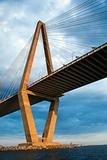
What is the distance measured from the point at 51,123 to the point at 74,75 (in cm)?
1320

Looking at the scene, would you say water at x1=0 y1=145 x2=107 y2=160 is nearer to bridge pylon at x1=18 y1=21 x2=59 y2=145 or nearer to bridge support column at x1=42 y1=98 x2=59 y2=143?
bridge pylon at x1=18 y1=21 x2=59 y2=145

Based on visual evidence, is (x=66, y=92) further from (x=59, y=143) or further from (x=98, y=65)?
(x=98, y=65)

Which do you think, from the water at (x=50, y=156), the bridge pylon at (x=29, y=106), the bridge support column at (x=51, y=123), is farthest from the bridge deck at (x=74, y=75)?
the water at (x=50, y=156)

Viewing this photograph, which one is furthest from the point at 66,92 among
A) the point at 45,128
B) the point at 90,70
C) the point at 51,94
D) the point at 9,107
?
the point at 9,107

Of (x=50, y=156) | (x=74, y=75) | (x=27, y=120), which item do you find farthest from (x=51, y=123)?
(x=50, y=156)

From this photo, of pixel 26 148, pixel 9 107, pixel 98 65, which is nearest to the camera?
pixel 98 65

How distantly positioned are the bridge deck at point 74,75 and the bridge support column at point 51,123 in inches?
91.6

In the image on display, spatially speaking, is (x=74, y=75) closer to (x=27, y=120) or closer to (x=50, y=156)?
(x=27, y=120)

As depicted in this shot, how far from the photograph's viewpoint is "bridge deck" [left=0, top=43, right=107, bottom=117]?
124ft

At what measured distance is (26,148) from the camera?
156ft

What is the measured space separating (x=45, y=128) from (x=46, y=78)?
40.9 ft

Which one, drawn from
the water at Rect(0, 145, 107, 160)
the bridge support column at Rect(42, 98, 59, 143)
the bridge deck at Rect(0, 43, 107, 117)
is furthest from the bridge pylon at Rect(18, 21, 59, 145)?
the water at Rect(0, 145, 107, 160)

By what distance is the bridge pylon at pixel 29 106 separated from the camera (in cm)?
4775

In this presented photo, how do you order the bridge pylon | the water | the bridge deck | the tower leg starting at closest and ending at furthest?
the water < the bridge deck < the tower leg < the bridge pylon
